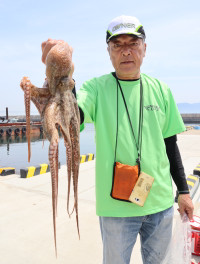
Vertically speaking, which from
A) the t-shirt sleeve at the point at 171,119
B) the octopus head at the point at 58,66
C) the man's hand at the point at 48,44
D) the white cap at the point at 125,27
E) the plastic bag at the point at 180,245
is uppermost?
the white cap at the point at 125,27

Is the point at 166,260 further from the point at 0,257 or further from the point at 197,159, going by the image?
the point at 197,159

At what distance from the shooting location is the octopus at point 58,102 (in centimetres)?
114

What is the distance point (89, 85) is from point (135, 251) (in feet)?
8.08

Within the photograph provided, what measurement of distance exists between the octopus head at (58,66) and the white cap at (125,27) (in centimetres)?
67

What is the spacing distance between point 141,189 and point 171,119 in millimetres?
655

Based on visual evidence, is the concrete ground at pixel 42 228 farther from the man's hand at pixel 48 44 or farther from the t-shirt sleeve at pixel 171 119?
the man's hand at pixel 48 44

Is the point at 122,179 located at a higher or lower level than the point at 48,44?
lower

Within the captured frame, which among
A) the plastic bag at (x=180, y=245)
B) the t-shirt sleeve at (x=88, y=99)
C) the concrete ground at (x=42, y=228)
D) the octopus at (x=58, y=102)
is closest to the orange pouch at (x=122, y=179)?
the t-shirt sleeve at (x=88, y=99)

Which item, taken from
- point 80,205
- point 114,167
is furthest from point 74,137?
point 80,205

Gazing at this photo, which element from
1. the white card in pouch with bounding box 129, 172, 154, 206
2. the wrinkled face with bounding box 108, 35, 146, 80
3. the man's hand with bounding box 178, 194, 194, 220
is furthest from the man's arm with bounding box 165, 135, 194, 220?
the wrinkled face with bounding box 108, 35, 146, 80

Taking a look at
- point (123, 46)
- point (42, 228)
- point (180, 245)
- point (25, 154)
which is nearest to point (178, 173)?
point (180, 245)

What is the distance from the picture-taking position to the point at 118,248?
1.78 meters

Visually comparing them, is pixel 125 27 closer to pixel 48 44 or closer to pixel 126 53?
pixel 126 53

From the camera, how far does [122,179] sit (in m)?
1.82
